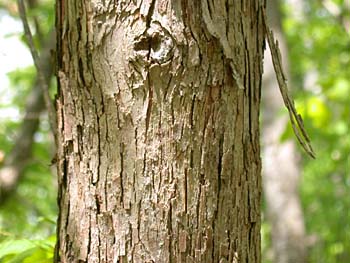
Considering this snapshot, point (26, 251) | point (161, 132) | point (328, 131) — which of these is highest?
point (328, 131)

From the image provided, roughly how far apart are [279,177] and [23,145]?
249cm

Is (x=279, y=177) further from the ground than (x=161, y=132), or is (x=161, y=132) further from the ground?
(x=279, y=177)

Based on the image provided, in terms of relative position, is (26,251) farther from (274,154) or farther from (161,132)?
(274,154)

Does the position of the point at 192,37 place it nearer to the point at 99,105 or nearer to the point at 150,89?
the point at 150,89

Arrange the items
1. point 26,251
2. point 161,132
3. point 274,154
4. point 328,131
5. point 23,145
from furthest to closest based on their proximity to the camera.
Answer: point 328,131, point 274,154, point 23,145, point 26,251, point 161,132

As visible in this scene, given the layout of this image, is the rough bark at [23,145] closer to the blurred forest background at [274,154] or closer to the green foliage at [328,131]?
the blurred forest background at [274,154]

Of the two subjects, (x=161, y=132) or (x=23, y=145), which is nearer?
(x=161, y=132)

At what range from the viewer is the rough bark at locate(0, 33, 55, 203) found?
4.67 metres

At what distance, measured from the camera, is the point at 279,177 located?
19.6 ft

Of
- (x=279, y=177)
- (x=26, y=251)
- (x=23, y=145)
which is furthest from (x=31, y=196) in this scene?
(x=26, y=251)

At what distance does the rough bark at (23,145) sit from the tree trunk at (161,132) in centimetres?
315

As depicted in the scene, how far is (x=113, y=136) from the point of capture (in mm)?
1284

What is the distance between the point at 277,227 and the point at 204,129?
4.83m

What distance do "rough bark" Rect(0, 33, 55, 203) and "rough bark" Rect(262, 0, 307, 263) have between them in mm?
2140
